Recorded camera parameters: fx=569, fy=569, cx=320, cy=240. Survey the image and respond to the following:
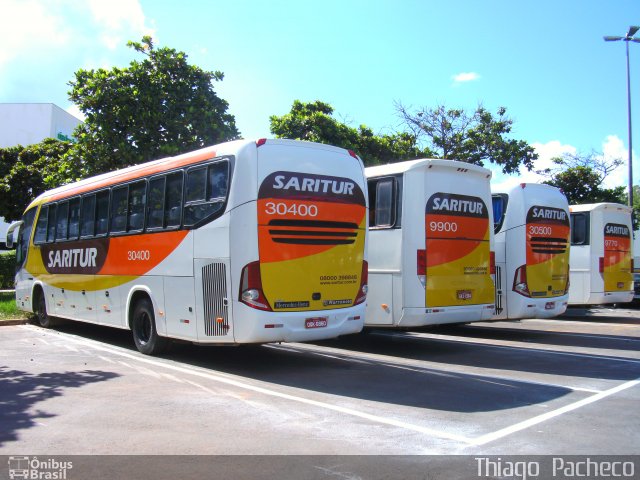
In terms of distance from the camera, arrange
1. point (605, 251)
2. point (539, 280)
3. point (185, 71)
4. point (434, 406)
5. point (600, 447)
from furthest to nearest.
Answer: point (185, 71) < point (605, 251) < point (539, 280) < point (434, 406) < point (600, 447)

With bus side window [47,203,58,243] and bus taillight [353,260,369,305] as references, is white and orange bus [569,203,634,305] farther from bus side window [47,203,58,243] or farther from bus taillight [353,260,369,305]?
bus side window [47,203,58,243]

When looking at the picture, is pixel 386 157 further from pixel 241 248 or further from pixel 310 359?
pixel 241 248

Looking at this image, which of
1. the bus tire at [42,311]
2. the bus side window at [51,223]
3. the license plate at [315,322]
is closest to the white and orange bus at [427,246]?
the license plate at [315,322]

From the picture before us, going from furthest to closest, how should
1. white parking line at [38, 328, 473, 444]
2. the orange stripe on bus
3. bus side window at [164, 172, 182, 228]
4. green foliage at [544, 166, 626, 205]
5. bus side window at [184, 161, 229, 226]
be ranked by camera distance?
green foliage at [544, 166, 626, 205], the orange stripe on bus, bus side window at [164, 172, 182, 228], bus side window at [184, 161, 229, 226], white parking line at [38, 328, 473, 444]

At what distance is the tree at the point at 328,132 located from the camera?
22.1 m

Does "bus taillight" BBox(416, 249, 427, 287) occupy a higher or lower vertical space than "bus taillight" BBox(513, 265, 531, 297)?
higher

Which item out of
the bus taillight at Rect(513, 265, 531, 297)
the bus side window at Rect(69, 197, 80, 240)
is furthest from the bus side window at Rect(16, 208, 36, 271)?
the bus taillight at Rect(513, 265, 531, 297)

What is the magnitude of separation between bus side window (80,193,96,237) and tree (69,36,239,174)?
16.5 feet

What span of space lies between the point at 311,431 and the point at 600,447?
8.72 feet

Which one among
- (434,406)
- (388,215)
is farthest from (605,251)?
(434,406)

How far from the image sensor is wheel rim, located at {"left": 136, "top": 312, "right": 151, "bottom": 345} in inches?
408

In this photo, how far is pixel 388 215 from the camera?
10.4 metres

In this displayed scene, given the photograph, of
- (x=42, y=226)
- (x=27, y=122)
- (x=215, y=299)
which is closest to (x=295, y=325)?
(x=215, y=299)

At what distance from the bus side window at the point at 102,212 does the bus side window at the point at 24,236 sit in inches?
164
